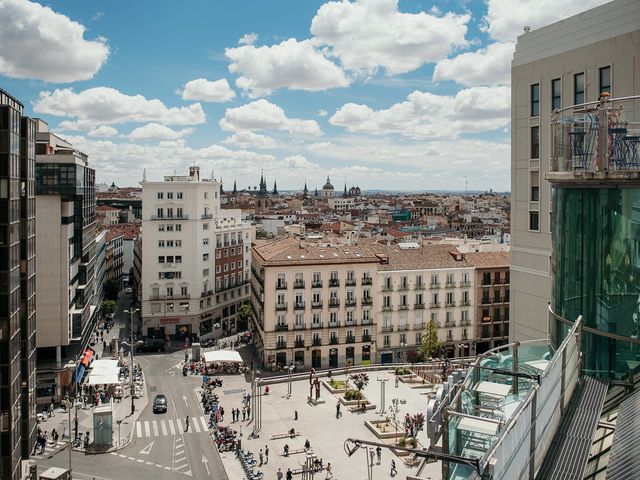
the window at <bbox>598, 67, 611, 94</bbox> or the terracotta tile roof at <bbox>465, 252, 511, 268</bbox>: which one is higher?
the window at <bbox>598, 67, 611, 94</bbox>

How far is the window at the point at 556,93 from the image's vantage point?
132 ft

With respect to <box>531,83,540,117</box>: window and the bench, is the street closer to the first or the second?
the bench

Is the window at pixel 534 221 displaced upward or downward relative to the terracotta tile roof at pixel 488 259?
upward

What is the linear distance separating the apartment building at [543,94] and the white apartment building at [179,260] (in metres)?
52.1

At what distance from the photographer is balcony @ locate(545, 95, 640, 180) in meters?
13.4

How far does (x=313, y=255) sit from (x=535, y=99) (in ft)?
117

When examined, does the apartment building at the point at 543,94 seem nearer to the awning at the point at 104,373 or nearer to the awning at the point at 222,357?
the awning at the point at 222,357

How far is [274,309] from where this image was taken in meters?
70.8

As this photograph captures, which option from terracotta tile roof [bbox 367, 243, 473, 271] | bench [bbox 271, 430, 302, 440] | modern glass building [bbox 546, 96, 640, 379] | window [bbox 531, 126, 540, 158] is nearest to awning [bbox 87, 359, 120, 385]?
bench [bbox 271, 430, 302, 440]

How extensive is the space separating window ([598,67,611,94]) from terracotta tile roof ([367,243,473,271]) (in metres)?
39.8

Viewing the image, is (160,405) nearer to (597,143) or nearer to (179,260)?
(179,260)

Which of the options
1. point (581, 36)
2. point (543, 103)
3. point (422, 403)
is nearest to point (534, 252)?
point (543, 103)

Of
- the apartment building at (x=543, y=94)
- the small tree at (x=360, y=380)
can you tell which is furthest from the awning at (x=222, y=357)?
the apartment building at (x=543, y=94)

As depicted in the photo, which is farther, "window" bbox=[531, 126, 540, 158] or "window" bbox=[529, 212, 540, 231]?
"window" bbox=[529, 212, 540, 231]
